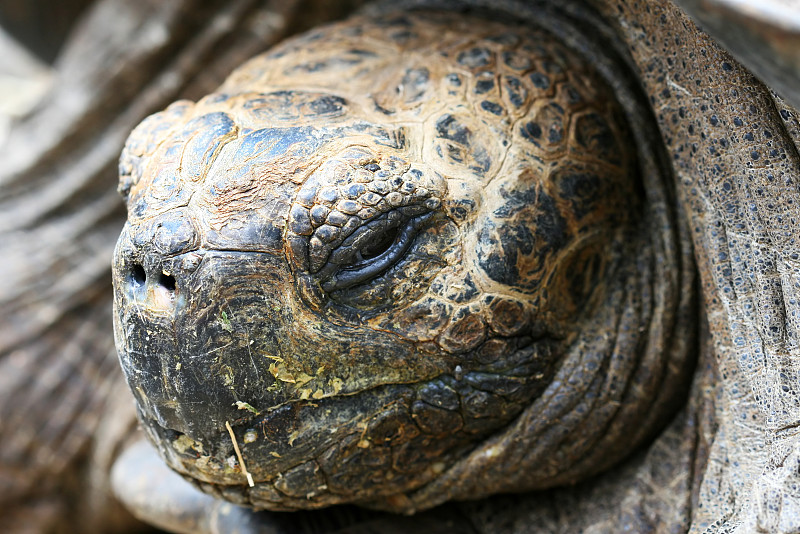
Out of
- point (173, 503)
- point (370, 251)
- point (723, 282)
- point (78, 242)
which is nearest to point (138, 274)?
point (370, 251)

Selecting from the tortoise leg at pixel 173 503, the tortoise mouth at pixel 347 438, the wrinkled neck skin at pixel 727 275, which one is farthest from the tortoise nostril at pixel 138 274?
the wrinkled neck skin at pixel 727 275

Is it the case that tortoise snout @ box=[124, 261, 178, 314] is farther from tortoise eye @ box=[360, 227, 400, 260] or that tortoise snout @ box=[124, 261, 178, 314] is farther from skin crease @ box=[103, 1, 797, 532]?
skin crease @ box=[103, 1, 797, 532]

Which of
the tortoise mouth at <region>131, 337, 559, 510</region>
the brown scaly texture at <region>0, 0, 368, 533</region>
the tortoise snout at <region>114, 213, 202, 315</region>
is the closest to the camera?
the tortoise snout at <region>114, 213, 202, 315</region>

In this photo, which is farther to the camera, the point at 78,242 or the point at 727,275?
the point at 78,242

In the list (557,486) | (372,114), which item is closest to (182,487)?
(557,486)

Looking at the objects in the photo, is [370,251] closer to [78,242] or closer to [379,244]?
[379,244]

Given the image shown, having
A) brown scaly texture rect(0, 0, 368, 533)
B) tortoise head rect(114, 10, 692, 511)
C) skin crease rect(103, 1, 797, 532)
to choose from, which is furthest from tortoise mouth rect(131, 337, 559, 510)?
brown scaly texture rect(0, 0, 368, 533)

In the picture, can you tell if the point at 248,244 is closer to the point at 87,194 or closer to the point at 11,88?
the point at 87,194

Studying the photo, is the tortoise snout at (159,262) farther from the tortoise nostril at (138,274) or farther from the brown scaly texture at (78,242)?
the brown scaly texture at (78,242)

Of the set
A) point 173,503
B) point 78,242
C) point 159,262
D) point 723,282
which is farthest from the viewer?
point 78,242
